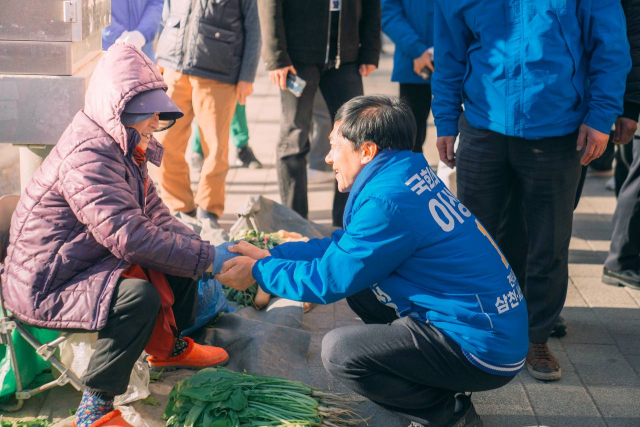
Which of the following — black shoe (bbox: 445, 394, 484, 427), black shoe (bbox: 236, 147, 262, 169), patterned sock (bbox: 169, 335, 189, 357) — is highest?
black shoe (bbox: 445, 394, 484, 427)

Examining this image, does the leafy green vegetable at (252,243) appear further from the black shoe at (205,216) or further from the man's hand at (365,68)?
the man's hand at (365,68)

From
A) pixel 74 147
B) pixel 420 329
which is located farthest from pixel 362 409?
pixel 74 147

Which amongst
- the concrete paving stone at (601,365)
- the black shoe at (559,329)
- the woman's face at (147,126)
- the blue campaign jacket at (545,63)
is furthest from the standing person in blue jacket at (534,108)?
the woman's face at (147,126)

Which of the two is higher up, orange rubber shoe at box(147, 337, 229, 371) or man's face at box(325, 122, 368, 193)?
man's face at box(325, 122, 368, 193)

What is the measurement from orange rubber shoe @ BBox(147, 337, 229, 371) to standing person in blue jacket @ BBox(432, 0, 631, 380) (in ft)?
4.61

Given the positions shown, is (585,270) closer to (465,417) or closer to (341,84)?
(341,84)

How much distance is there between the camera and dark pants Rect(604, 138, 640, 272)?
4.57 m

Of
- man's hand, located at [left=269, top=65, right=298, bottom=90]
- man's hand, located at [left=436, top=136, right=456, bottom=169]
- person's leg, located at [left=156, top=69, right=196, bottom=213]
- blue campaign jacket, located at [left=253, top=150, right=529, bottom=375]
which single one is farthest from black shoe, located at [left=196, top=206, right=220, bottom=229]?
blue campaign jacket, located at [left=253, top=150, right=529, bottom=375]

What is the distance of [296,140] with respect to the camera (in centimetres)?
495

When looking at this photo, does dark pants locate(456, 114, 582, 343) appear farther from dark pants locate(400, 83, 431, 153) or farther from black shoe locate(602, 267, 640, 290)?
dark pants locate(400, 83, 431, 153)

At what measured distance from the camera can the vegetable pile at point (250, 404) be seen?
9.66 ft

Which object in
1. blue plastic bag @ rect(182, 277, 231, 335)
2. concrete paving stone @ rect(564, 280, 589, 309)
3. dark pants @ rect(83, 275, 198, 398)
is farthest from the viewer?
concrete paving stone @ rect(564, 280, 589, 309)

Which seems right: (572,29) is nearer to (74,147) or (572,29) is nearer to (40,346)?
(74,147)

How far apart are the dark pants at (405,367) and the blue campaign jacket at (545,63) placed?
1120mm
